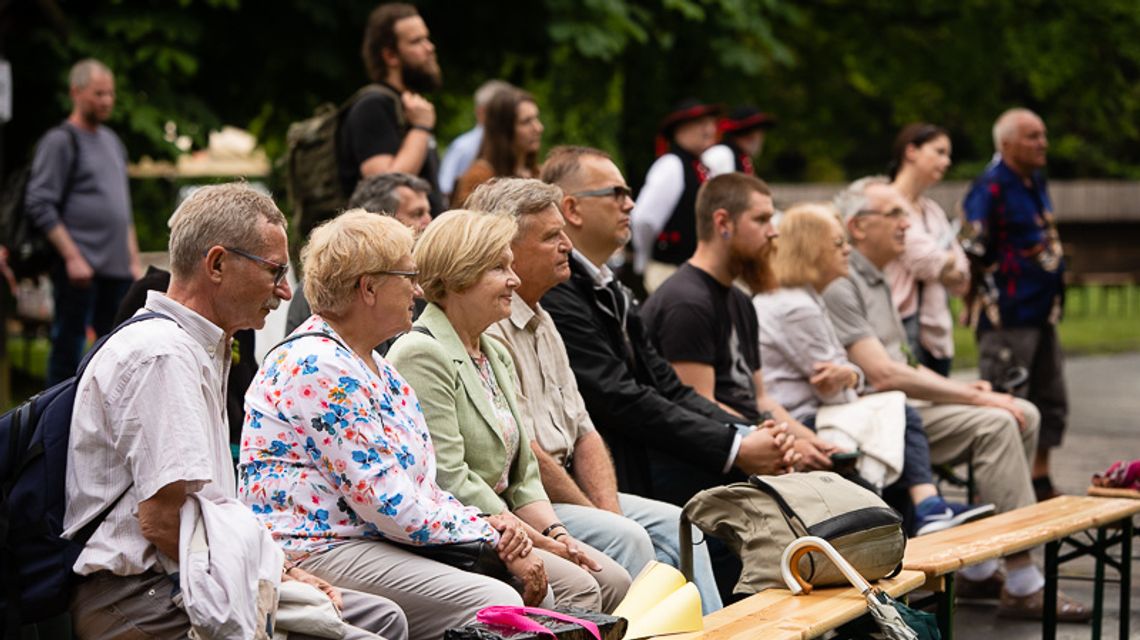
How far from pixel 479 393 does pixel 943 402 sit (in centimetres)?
365

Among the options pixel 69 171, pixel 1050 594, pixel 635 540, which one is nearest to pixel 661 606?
pixel 635 540

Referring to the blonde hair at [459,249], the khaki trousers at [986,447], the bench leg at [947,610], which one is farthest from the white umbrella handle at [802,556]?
the khaki trousers at [986,447]

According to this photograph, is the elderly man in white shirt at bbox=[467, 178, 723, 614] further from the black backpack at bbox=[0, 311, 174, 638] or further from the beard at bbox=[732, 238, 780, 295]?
the black backpack at bbox=[0, 311, 174, 638]

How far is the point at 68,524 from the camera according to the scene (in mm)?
3668

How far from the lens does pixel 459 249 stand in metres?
5.03

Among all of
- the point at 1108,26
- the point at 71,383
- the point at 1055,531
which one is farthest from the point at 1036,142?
the point at 1108,26

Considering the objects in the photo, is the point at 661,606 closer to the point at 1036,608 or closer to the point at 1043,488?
the point at 1036,608

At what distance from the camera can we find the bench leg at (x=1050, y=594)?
253 inches

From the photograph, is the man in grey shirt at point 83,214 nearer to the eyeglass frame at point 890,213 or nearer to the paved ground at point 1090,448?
the eyeglass frame at point 890,213

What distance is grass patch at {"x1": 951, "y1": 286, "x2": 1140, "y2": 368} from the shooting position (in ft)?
65.1

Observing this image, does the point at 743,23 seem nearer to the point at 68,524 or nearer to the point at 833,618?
the point at 833,618

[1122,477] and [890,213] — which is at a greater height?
[890,213]

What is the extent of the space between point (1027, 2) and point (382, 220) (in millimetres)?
17528

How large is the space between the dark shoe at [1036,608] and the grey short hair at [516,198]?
306cm
